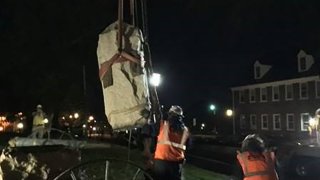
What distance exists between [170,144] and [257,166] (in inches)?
94.6

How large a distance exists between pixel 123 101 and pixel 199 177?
11158 millimetres

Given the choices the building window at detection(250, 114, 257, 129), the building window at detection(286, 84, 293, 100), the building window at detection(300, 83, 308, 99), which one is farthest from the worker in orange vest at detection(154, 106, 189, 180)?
the building window at detection(250, 114, 257, 129)

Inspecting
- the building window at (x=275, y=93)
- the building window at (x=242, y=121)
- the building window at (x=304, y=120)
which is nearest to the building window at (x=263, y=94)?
the building window at (x=275, y=93)

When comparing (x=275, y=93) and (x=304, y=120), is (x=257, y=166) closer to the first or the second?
(x=304, y=120)

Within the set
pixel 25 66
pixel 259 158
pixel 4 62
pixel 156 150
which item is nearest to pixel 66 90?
pixel 25 66

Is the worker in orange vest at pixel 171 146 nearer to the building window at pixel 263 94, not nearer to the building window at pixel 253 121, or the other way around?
the building window at pixel 263 94

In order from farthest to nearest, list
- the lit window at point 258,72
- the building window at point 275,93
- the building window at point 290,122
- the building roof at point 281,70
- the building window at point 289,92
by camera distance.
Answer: the lit window at point 258,72 < the building window at point 275,93 < the building window at point 289,92 < the building window at point 290,122 < the building roof at point 281,70

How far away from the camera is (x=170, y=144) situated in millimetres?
9531

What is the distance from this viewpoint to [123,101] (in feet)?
18.7

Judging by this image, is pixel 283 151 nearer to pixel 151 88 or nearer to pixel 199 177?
pixel 199 177

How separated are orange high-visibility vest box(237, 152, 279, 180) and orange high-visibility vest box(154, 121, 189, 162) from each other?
2.18 metres

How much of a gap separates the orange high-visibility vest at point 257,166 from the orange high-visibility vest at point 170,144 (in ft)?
7.15

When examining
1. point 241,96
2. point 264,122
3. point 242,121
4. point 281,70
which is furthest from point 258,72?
point 264,122

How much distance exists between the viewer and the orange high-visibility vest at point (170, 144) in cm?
945
